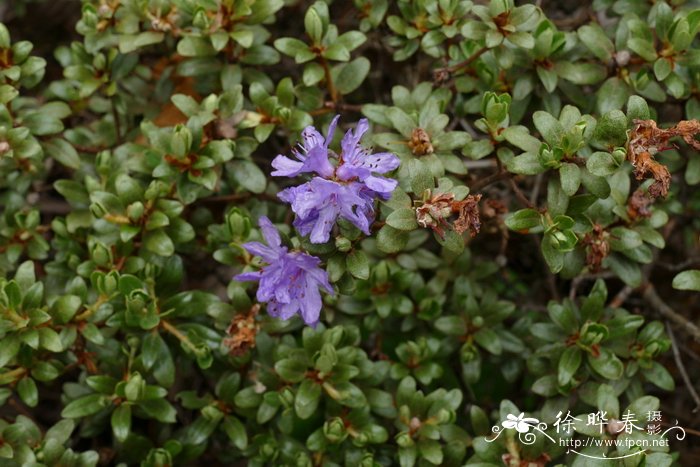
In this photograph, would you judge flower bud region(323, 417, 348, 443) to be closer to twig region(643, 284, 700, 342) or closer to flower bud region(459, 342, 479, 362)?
flower bud region(459, 342, 479, 362)

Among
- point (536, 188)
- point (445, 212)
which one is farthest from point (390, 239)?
point (536, 188)

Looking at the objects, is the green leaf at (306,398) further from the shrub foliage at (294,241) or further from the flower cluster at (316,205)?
the flower cluster at (316,205)

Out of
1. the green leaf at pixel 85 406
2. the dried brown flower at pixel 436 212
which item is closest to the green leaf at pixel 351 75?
the dried brown flower at pixel 436 212

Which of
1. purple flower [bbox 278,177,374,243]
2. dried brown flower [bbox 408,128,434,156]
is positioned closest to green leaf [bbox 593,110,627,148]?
dried brown flower [bbox 408,128,434,156]

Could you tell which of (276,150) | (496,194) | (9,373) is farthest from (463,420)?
(9,373)

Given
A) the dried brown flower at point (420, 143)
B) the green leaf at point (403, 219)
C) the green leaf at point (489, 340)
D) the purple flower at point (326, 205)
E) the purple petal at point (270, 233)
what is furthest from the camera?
the green leaf at point (489, 340)

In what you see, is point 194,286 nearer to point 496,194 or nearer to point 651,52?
point 496,194

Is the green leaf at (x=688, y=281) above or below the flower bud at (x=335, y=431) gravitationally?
above

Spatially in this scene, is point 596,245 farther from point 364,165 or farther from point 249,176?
point 249,176
